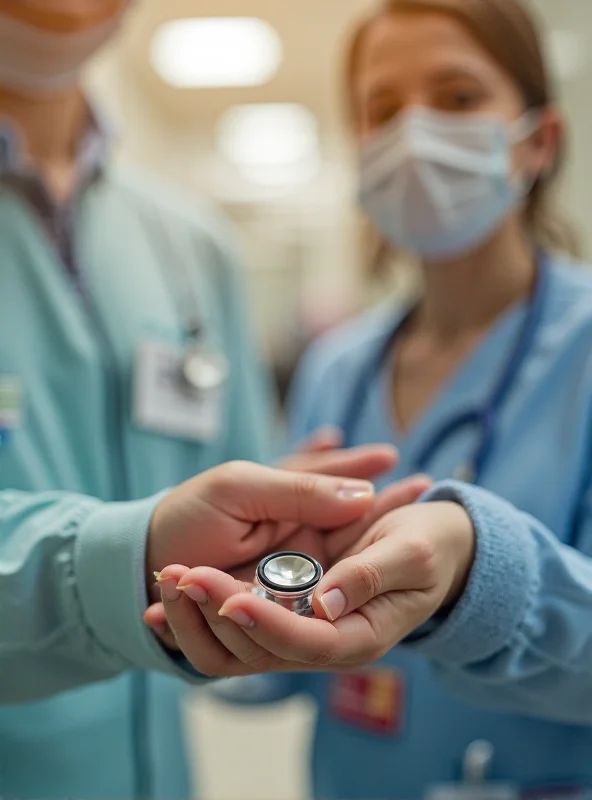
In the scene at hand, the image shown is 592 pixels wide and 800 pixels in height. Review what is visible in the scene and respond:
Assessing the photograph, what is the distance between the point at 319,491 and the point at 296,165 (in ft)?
11.5

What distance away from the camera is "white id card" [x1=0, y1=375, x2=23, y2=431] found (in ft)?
2.39

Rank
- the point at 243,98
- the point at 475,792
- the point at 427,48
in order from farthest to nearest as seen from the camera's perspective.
A: the point at 243,98 → the point at 427,48 → the point at 475,792

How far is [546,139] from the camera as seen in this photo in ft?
3.21

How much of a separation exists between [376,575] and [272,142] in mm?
2725

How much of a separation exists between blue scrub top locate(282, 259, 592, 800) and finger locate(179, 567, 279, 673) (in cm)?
17

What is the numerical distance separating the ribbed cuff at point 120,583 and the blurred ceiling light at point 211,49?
745 millimetres

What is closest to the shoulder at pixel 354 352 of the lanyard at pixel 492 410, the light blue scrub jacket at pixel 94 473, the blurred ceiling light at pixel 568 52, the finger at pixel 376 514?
the light blue scrub jacket at pixel 94 473

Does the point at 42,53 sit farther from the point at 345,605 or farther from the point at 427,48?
the point at 345,605

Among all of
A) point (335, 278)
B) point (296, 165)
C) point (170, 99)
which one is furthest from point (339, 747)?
point (335, 278)

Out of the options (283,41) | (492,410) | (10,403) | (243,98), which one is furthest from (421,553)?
(243,98)

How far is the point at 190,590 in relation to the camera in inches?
16.6

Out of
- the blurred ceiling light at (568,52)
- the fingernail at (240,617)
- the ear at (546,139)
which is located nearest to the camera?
the fingernail at (240,617)

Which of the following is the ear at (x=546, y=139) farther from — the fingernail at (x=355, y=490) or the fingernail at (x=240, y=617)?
the fingernail at (x=240, y=617)

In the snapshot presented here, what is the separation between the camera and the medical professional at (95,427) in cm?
55
